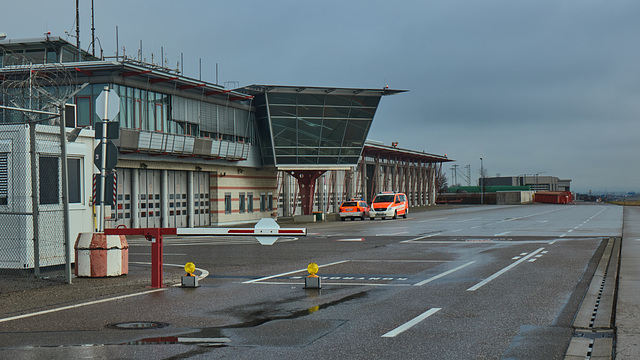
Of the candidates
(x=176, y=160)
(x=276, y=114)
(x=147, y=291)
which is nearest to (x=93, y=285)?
(x=147, y=291)

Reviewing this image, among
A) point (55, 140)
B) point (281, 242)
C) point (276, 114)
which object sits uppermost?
point (276, 114)

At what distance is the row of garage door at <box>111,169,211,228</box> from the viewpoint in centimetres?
3744

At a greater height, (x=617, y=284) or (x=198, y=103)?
(x=198, y=103)

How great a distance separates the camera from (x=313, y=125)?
168 ft

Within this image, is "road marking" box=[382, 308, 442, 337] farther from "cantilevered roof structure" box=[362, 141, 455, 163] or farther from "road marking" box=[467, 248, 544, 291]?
"cantilevered roof structure" box=[362, 141, 455, 163]

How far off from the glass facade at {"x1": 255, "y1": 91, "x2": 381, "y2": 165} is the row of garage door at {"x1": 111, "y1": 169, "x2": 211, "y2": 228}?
23.1 feet

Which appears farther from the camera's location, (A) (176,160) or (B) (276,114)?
(B) (276,114)

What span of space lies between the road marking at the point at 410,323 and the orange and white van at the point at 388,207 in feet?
134

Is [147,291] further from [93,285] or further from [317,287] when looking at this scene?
[317,287]

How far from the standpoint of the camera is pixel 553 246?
22.0 metres

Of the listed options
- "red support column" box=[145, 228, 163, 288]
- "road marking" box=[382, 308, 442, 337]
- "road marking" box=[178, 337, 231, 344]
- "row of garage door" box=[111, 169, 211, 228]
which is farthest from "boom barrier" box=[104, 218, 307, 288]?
"row of garage door" box=[111, 169, 211, 228]

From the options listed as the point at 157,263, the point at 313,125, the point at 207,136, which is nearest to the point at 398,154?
the point at 313,125

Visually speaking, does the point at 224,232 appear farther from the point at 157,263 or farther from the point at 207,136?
the point at 207,136

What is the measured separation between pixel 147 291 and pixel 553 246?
48.4ft
